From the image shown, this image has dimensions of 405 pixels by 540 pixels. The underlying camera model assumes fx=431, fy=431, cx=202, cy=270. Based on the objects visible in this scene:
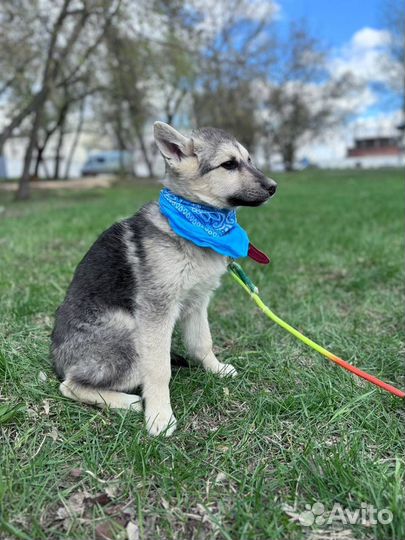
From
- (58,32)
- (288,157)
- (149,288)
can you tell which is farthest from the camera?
(288,157)

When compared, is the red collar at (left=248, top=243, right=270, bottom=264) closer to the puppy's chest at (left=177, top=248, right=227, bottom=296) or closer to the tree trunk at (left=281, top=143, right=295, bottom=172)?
the puppy's chest at (left=177, top=248, right=227, bottom=296)

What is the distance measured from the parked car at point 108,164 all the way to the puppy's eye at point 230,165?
159 ft

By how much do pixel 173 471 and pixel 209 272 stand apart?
1.29m

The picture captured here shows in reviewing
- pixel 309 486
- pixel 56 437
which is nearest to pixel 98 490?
pixel 56 437

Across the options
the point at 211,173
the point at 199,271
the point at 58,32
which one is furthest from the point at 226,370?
the point at 58,32

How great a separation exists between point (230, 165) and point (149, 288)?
3.50 ft

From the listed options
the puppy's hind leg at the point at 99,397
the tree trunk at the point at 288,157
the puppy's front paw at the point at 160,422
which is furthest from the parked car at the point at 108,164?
the puppy's front paw at the point at 160,422

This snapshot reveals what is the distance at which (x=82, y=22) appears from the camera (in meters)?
15.3

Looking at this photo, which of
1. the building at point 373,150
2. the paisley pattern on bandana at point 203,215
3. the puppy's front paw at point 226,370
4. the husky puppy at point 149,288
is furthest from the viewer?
the building at point 373,150

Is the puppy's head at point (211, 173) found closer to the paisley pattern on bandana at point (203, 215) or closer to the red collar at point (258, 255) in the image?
the paisley pattern on bandana at point (203, 215)

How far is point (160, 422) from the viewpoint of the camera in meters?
2.72

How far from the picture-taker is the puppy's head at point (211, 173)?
3.07 metres

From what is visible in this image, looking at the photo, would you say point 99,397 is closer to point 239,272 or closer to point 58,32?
point 239,272

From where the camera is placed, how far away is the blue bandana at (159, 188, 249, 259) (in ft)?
9.69
